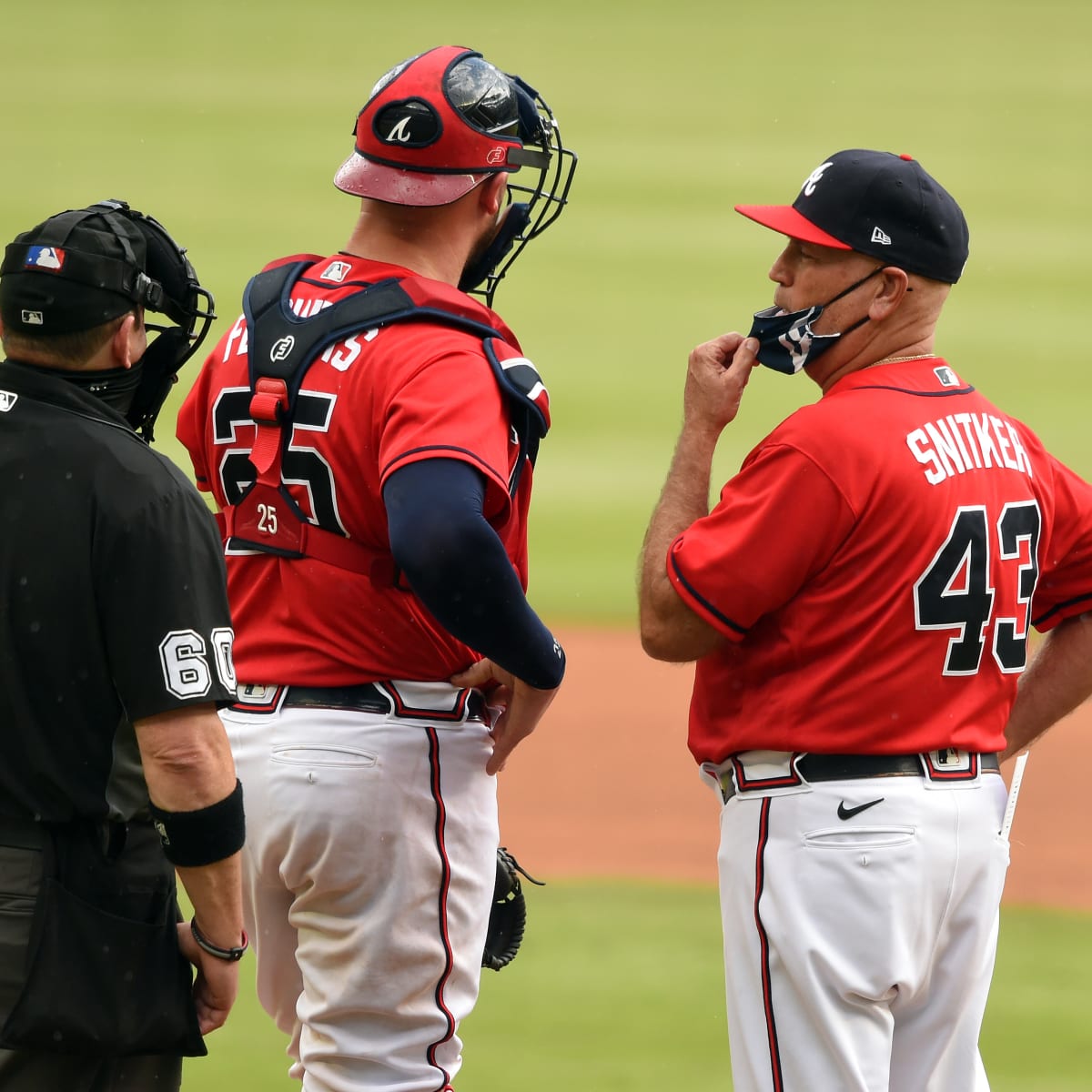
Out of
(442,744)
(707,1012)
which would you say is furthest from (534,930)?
(442,744)

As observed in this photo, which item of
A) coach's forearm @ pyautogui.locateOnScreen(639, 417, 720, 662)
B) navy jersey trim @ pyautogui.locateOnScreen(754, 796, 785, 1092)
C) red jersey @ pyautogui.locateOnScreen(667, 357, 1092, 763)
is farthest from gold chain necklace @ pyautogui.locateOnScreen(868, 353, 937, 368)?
navy jersey trim @ pyautogui.locateOnScreen(754, 796, 785, 1092)

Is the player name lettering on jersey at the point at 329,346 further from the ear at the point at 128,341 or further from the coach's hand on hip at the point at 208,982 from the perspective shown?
the coach's hand on hip at the point at 208,982

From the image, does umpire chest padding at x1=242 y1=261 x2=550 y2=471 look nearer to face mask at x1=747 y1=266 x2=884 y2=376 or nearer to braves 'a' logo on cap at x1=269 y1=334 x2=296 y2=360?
braves 'a' logo on cap at x1=269 y1=334 x2=296 y2=360

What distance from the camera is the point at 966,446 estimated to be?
2346 millimetres

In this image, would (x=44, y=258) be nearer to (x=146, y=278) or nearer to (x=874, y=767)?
(x=146, y=278)

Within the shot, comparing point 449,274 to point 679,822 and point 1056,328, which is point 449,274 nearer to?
point 679,822

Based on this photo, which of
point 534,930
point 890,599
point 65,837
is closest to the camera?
point 65,837

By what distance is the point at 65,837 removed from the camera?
6.70 ft

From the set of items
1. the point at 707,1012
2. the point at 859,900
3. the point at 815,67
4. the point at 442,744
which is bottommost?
the point at 707,1012

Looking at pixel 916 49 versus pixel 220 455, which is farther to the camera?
pixel 916 49

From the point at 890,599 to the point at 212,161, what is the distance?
680cm

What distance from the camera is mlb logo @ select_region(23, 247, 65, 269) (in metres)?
2.04

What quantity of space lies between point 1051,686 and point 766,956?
73 centimetres

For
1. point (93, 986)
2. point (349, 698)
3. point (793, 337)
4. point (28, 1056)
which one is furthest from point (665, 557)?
point (28, 1056)
